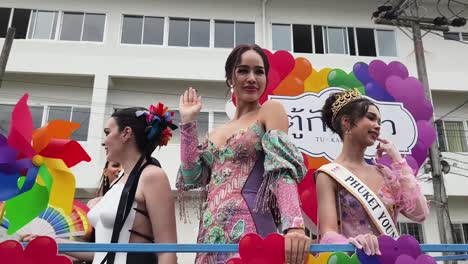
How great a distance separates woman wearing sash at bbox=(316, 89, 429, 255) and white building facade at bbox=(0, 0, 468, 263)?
743 cm

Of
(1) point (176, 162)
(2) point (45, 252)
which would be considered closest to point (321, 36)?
(1) point (176, 162)

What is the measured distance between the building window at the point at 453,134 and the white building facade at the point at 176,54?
3cm

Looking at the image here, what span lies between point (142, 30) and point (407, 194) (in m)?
9.61

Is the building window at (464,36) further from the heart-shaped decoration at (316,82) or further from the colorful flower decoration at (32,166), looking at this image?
the colorful flower decoration at (32,166)

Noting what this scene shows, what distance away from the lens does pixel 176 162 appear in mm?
9305

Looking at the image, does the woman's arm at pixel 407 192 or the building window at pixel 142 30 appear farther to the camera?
the building window at pixel 142 30

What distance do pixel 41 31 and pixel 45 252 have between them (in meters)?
10.4

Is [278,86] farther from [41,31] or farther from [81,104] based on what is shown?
[41,31]

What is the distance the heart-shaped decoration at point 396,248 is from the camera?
120 centimetres

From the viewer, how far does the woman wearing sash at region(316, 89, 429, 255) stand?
158 cm

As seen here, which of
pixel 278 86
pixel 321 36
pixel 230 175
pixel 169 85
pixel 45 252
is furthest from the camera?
pixel 321 36

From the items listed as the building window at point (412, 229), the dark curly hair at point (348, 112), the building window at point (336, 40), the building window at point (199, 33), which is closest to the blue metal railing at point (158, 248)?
the dark curly hair at point (348, 112)

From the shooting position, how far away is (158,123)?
5.83 feet

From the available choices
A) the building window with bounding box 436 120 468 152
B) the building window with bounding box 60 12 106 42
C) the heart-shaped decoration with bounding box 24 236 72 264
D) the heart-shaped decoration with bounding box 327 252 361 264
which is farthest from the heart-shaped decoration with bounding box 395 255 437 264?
the building window with bounding box 436 120 468 152
